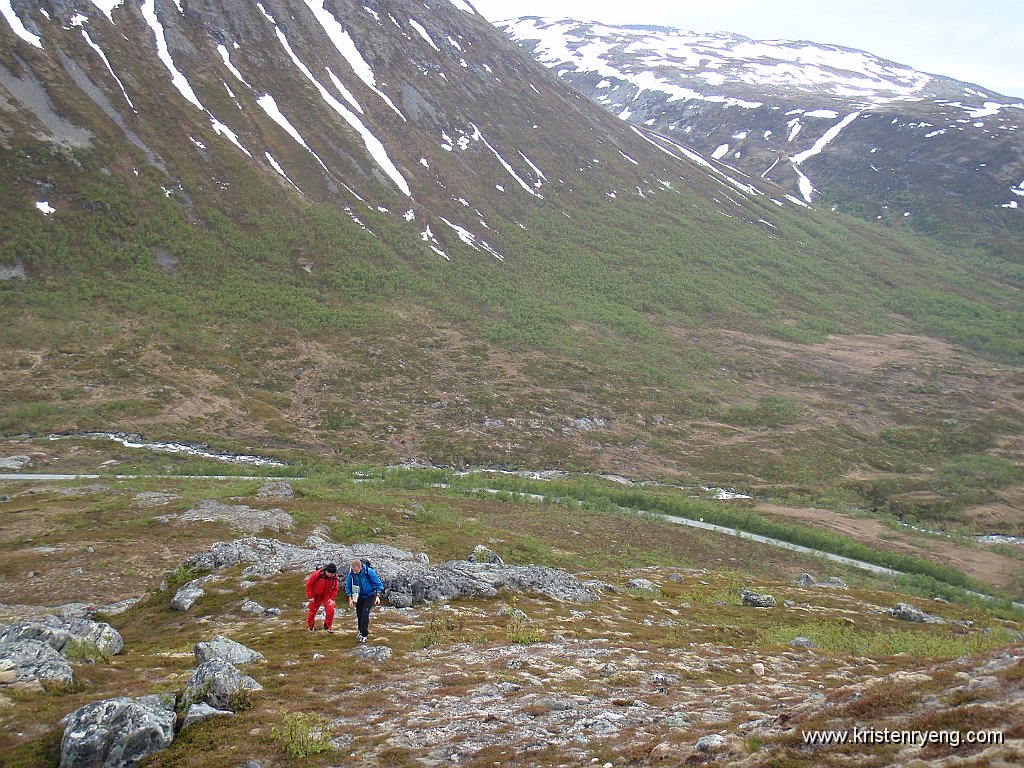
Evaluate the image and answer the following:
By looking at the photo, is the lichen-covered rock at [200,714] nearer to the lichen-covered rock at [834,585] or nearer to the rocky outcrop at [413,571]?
the rocky outcrop at [413,571]

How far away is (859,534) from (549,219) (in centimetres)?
8810

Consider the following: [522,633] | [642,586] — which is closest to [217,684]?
[522,633]

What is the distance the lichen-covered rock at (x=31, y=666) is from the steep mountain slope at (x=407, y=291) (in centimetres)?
4495

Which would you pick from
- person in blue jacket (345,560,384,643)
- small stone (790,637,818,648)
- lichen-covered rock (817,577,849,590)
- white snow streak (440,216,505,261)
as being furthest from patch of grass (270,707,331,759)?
white snow streak (440,216,505,261)

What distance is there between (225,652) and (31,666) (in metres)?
3.36

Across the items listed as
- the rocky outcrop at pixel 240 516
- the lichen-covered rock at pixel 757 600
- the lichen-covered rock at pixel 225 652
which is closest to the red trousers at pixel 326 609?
the lichen-covered rock at pixel 225 652

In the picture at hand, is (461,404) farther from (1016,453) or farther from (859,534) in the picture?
(1016,453)

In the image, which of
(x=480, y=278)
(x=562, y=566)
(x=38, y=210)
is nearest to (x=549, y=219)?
(x=480, y=278)

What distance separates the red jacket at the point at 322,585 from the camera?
16.5m

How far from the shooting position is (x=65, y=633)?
14414 mm

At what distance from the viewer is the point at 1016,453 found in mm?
73062

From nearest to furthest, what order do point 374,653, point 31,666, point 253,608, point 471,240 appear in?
1. point 31,666
2. point 374,653
3. point 253,608
4. point 471,240

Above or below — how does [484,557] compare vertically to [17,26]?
below

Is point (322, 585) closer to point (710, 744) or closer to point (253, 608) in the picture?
point (253, 608)
